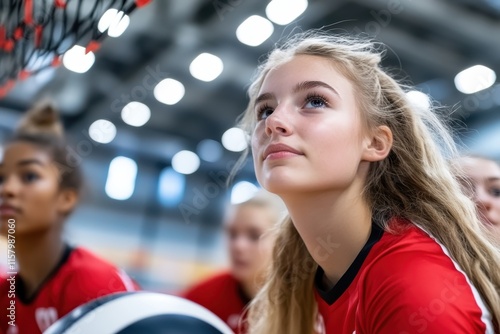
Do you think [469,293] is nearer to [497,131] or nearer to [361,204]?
[361,204]

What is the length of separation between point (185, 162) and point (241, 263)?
25.8 feet

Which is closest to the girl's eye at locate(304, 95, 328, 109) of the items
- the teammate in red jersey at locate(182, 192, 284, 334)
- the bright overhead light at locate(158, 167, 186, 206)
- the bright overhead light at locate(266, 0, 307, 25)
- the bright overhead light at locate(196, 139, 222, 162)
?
the teammate in red jersey at locate(182, 192, 284, 334)

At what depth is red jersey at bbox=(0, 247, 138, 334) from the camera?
2.12 metres

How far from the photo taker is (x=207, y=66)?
6.99 metres

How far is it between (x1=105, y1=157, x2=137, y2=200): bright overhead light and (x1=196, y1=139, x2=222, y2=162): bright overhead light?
1.20 meters

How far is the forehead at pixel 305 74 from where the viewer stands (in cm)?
158

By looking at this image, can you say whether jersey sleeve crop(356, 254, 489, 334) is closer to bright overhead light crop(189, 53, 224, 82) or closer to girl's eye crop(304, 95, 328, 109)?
girl's eye crop(304, 95, 328, 109)

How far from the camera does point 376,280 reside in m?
1.32

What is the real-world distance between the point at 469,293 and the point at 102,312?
3.05 ft

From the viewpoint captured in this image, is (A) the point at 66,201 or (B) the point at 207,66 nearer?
(A) the point at 66,201

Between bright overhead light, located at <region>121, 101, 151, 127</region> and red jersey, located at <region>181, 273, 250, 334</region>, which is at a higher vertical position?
red jersey, located at <region>181, 273, 250, 334</region>

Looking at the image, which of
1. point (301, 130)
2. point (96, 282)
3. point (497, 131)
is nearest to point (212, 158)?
point (497, 131)

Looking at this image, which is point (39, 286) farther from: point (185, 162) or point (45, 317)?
point (185, 162)

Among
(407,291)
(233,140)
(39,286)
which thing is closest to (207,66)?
(233,140)
